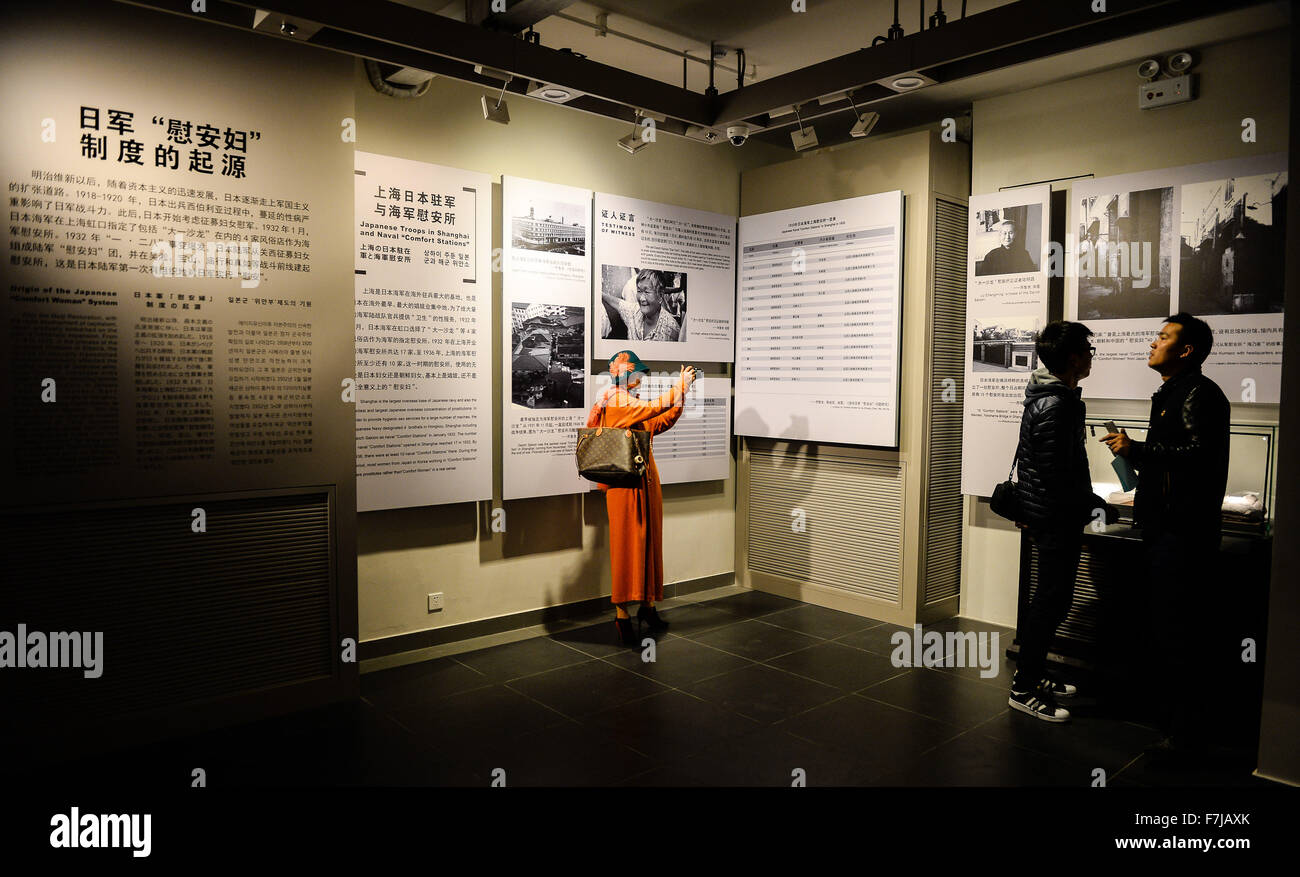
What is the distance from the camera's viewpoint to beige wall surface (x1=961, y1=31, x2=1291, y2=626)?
4340mm

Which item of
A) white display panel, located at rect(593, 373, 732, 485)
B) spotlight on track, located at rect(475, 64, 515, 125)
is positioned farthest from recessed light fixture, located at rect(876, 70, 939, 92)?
white display panel, located at rect(593, 373, 732, 485)

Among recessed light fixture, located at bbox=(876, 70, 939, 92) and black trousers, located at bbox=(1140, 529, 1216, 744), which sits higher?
recessed light fixture, located at bbox=(876, 70, 939, 92)

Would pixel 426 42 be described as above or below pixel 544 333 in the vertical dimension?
above

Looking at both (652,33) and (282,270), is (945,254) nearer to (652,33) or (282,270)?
(652,33)

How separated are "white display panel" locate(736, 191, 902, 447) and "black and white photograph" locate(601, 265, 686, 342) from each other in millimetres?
623

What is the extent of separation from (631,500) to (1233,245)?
356cm

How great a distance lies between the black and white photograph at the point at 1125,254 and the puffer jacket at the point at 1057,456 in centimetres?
132

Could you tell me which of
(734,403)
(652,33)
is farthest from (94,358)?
(734,403)

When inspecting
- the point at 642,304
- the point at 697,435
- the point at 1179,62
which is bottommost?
the point at 697,435

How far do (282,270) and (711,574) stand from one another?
3843mm

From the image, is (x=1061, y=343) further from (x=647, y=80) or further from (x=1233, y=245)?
(x=647, y=80)

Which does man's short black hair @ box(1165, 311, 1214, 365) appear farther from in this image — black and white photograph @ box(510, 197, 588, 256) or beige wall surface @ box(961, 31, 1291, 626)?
black and white photograph @ box(510, 197, 588, 256)

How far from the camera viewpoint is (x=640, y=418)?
4.91 metres

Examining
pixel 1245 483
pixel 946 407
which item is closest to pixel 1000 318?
pixel 946 407
